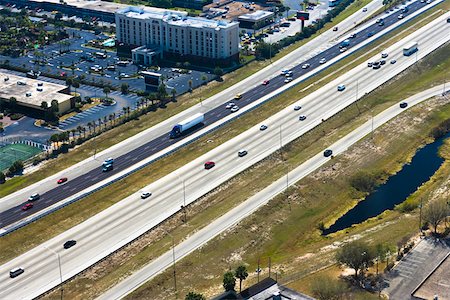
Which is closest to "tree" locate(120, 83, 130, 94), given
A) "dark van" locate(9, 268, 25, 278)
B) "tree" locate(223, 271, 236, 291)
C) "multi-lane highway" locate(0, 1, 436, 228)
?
"multi-lane highway" locate(0, 1, 436, 228)

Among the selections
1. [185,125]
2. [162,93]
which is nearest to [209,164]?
[185,125]

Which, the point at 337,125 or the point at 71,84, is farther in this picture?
the point at 71,84

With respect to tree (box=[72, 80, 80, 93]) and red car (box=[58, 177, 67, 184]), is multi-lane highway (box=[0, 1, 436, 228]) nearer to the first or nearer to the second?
red car (box=[58, 177, 67, 184])

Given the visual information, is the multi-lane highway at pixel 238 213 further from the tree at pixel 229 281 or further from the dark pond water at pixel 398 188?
the tree at pixel 229 281

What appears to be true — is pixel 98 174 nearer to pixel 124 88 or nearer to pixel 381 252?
pixel 124 88

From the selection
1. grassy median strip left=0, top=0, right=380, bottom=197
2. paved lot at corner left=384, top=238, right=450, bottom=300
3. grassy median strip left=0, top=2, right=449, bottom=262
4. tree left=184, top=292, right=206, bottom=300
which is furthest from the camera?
grassy median strip left=0, top=0, right=380, bottom=197

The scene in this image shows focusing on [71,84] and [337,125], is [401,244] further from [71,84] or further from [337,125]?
[71,84]

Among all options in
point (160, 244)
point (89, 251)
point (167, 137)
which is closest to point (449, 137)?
point (167, 137)
